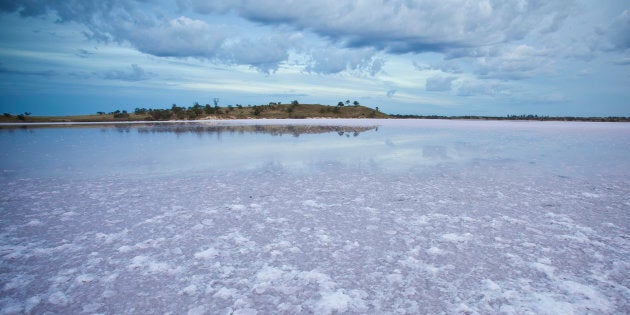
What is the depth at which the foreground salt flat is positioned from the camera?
361 cm

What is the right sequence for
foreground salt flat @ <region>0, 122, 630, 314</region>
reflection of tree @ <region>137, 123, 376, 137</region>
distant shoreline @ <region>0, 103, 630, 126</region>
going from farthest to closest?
distant shoreline @ <region>0, 103, 630, 126</region> < reflection of tree @ <region>137, 123, 376, 137</region> < foreground salt flat @ <region>0, 122, 630, 314</region>

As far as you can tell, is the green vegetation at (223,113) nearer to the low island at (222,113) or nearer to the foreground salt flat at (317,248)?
the low island at (222,113)

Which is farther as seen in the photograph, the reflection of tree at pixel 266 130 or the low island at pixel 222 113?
the low island at pixel 222 113

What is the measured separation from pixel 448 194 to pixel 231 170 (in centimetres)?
702

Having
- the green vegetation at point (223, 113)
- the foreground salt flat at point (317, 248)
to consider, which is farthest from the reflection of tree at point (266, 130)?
the green vegetation at point (223, 113)

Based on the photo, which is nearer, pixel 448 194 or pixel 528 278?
pixel 528 278

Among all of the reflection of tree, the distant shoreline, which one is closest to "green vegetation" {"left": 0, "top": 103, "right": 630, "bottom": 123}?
the distant shoreline

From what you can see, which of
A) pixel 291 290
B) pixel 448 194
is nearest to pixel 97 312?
pixel 291 290

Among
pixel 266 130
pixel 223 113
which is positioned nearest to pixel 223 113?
pixel 223 113

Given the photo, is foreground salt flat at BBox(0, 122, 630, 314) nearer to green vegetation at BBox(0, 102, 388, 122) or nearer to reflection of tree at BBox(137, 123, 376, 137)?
reflection of tree at BBox(137, 123, 376, 137)

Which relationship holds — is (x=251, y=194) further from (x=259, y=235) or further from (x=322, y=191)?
(x=259, y=235)

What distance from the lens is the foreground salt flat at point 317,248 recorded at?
3613 mm

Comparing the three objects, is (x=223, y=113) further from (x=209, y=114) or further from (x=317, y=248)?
(x=317, y=248)

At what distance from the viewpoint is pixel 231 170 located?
11492mm
